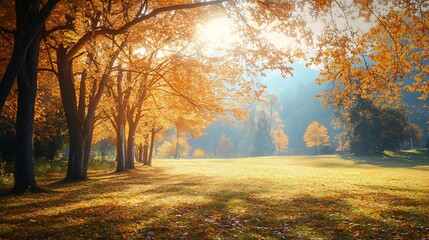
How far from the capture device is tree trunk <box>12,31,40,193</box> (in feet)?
34.8

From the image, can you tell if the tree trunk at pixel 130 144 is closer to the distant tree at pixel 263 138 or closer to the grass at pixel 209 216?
the grass at pixel 209 216

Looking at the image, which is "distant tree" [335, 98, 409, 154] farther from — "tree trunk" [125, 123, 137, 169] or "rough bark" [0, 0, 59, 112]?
"rough bark" [0, 0, 59, 112]

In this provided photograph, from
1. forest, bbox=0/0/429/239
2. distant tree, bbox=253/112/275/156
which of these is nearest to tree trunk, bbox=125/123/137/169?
forest, bbox=0/0/429/239

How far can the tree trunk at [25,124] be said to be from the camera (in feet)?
34.8

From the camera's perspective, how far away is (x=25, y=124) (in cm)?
1067

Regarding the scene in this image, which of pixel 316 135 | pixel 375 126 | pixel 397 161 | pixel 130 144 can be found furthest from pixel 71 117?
pixel 316 135

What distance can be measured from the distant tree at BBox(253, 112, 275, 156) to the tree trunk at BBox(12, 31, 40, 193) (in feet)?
293

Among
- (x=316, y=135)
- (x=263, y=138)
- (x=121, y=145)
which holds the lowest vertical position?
(x=121, y=145)

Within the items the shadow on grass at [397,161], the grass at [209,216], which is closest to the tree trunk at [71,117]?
the grass at [209,216]

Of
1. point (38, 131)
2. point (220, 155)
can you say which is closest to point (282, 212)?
point (38, 131)

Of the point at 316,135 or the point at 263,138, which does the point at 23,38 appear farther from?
the point at 263,138

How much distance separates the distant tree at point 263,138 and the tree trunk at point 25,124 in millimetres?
89371

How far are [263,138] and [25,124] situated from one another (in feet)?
302

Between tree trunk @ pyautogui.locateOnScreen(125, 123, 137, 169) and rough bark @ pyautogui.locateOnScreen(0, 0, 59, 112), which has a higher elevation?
rough bark @ pyautogui.locateOnScreen(0, 0, 59, 112)
